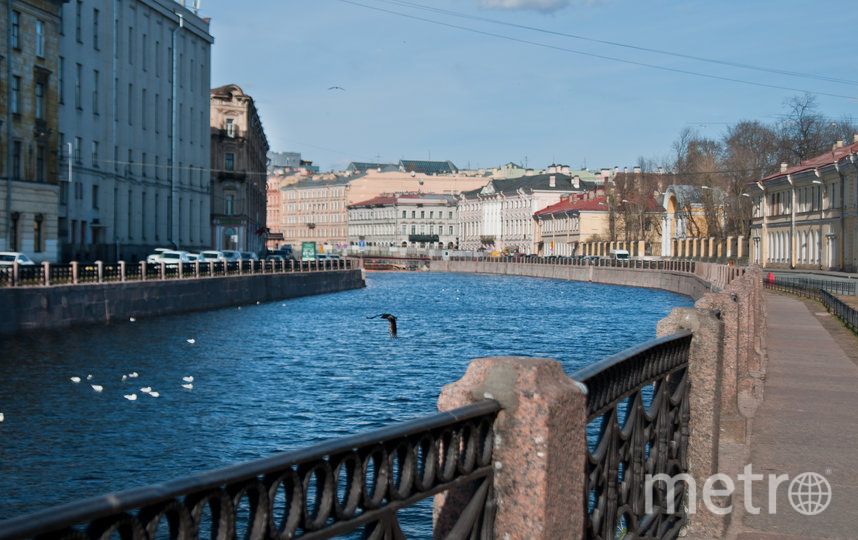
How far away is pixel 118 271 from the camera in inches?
1606

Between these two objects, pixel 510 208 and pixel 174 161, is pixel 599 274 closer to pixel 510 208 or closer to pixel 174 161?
pixel 174 161

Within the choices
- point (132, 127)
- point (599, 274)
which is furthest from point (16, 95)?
point (599, 274)

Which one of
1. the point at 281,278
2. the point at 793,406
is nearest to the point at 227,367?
the point at 793,406

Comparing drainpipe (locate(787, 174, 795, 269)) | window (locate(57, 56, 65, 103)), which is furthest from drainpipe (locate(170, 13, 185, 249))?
drainpipe (locate(787, 174, 795, 269))

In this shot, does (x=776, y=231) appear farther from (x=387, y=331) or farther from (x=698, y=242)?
(x=387, y=331)

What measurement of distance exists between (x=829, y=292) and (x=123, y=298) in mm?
27411

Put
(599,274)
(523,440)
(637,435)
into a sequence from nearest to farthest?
(523,440) → (637,435) → (599,274)

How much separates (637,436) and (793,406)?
7635 millimetres

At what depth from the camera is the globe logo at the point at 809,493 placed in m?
7.70

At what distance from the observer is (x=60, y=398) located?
849 inches

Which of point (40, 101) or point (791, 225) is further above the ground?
point (40, 101)

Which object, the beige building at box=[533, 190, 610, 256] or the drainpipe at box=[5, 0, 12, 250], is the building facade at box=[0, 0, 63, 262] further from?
the beige building at box=[533, 190, 610, 256]

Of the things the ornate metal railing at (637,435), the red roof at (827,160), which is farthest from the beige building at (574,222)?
the ornate metal railing at (637,435)

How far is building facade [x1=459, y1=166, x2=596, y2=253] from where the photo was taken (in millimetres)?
152250
